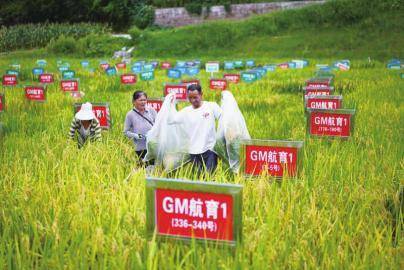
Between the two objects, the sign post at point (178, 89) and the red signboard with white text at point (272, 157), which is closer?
the red signboard with white text at point (272, 157)

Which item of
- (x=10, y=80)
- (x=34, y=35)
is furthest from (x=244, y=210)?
(x=34, y=35)

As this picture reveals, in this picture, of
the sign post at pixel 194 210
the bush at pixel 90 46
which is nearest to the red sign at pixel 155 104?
the sign post at pixel 194 210

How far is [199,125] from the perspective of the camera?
530cm

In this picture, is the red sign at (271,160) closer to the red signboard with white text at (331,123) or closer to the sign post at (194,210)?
the sign post at (194,210)

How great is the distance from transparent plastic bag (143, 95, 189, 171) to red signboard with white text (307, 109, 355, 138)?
5.08ft

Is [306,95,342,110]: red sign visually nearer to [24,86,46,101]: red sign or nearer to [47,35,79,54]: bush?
[24,86,46,101]: red sign

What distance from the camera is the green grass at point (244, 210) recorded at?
2762 mm

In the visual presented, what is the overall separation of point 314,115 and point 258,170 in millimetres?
2011

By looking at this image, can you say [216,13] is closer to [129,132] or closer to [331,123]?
[331,123]

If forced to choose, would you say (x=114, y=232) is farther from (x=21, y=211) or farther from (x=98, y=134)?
(x=98, y=134)

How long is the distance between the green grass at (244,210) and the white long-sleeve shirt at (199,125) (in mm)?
Answer: 446

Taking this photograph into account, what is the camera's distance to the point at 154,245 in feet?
8.48

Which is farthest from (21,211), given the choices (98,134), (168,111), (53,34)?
(53,34)

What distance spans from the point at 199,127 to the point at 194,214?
2618 millimetres
